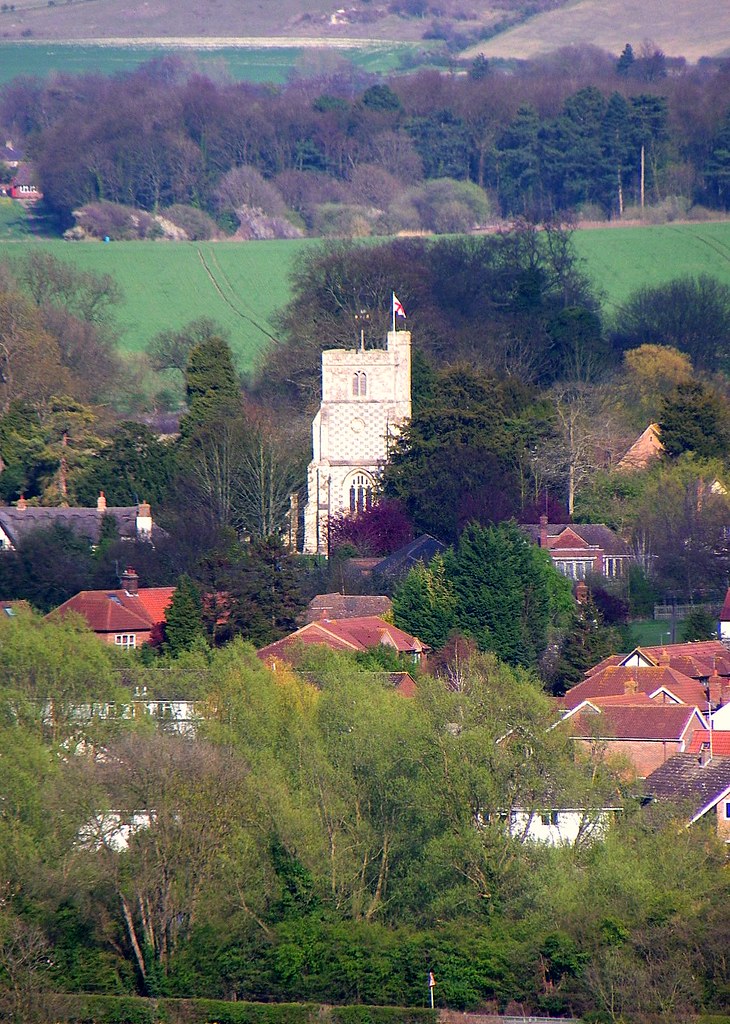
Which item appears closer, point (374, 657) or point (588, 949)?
point (588, 949)

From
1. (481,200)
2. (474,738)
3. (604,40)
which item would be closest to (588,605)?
(474,738)

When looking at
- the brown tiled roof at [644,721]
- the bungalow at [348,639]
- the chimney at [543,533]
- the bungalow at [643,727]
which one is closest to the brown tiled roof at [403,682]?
the bungalow at [348,639]

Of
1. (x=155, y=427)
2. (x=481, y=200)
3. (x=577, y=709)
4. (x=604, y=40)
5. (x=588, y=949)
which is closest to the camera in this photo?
(x=588, y=949)

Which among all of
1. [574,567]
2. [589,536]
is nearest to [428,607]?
[574,567]

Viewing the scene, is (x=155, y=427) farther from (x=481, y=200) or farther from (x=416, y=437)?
(x=481, y=200)

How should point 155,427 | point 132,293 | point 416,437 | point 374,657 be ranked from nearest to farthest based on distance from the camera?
point 374,657
point 416,437
point 155,427
point 132,293

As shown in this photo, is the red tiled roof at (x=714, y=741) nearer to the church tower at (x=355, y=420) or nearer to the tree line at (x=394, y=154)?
the church tower at (x=355, y=420)

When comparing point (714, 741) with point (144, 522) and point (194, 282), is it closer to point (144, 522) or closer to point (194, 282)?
point (144, 522)
